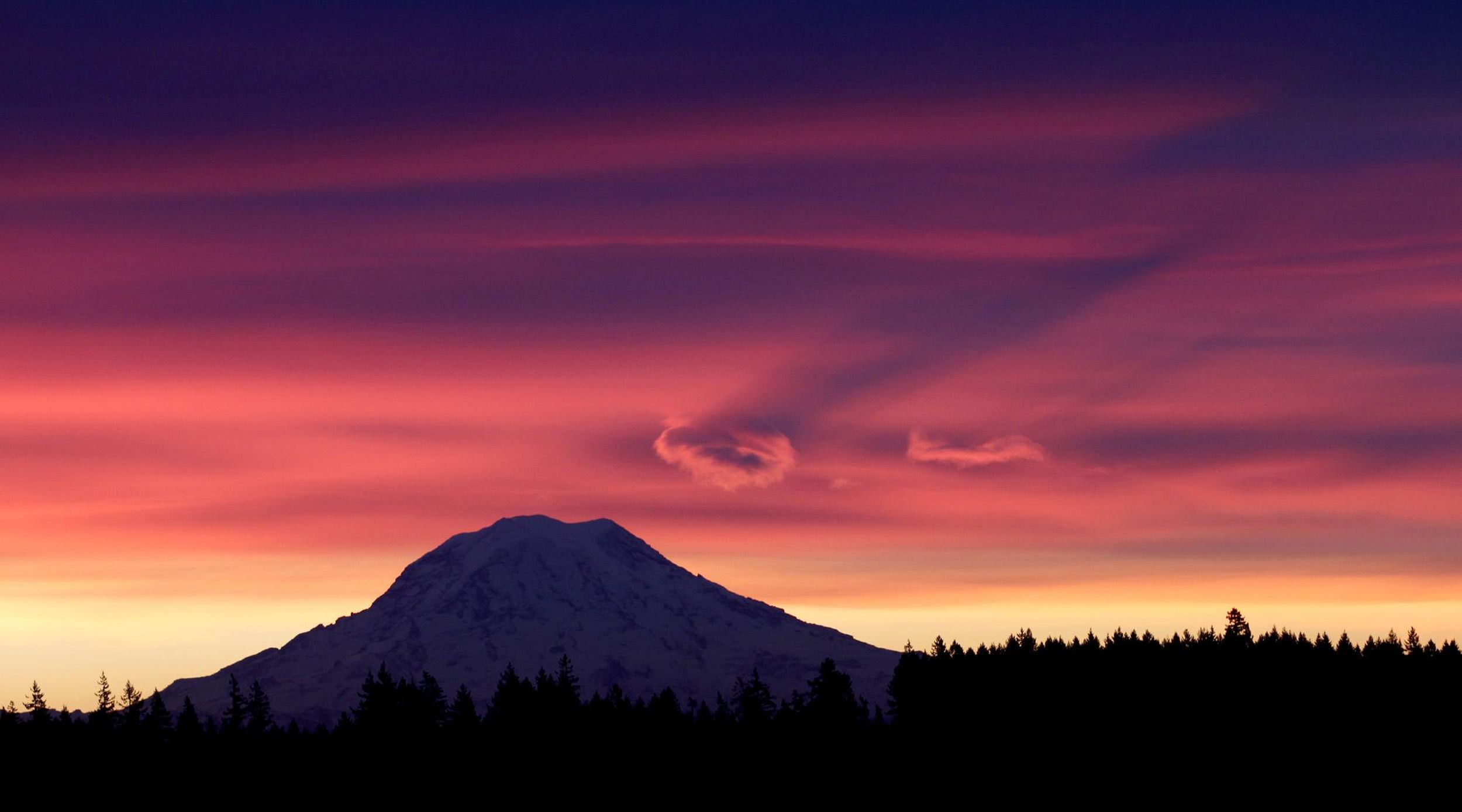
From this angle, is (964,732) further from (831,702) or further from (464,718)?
(464,718)

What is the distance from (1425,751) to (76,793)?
13461 cm

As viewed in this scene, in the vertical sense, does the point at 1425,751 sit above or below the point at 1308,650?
below

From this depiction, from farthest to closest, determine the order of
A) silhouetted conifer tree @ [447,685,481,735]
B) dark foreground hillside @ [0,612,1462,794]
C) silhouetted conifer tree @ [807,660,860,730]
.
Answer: silhouetted conifer tree @ [807,660,860,730] → silhouetted conifer tree @ [447,685,481,735] → dark foreground hillside @ [0,612,1462,794]

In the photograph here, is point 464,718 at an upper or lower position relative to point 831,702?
lower

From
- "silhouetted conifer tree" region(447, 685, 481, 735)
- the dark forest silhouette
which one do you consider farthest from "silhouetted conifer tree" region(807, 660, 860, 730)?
"silhouetted conifer tree" region(447, 685, 481, 735)

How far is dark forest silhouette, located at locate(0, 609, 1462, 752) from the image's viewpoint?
6545 inches

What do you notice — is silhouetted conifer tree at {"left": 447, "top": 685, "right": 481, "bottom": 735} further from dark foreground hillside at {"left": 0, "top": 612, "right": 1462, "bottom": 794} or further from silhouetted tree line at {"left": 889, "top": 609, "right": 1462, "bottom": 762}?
silhouetted tree line at {"left": 889, "top": 609, "right": 1462, "bottom": 762}

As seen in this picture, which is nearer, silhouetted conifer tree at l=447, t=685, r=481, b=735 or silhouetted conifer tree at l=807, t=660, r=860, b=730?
silhouetted conifer tree at l=447, t=685, r=481, b=735

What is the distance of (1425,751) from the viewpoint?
15938 centimetres

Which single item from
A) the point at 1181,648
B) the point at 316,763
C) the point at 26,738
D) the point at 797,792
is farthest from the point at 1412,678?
the point at 26,738

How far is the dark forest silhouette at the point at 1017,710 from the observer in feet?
545

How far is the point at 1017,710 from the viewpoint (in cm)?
18412

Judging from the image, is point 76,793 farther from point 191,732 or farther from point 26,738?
point 191,732

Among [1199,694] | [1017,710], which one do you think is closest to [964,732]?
[1017,710]
